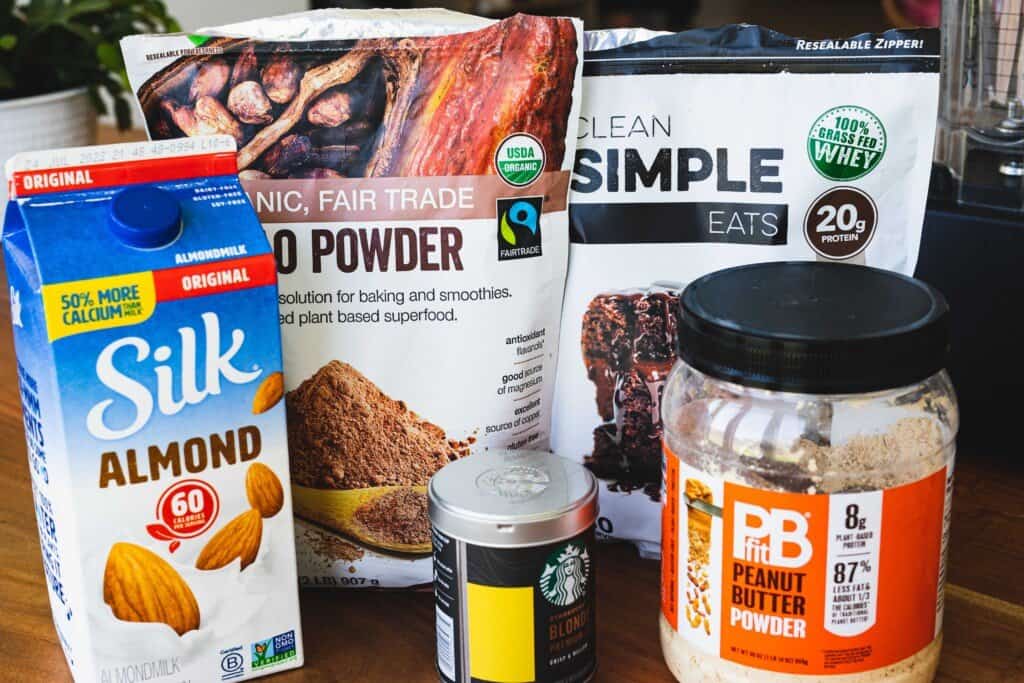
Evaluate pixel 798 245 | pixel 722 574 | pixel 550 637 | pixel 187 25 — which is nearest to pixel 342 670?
pixel 550 637

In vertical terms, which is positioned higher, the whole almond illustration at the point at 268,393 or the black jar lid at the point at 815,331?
the black jar lid at the point at 815,331

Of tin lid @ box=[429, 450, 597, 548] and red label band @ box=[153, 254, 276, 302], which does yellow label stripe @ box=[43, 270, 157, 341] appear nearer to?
red label band @ box=[153, 254, 276, 302]

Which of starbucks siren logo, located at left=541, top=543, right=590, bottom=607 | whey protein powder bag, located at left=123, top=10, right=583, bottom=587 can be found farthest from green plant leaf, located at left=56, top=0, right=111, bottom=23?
starbucks siren logo, located at left=541, top=543, right=590, bottom=607

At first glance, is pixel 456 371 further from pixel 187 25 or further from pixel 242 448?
pixel 187 25

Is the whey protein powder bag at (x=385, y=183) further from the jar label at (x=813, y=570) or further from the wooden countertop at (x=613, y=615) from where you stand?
the jar label at (x=813, y=570)

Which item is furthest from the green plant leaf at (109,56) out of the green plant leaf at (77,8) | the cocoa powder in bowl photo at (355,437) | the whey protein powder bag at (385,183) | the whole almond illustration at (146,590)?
the whole almond illustration at (146,590)

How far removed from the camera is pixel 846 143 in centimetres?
74

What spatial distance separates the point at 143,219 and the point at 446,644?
29 cm

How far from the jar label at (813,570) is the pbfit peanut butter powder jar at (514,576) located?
0.06 m

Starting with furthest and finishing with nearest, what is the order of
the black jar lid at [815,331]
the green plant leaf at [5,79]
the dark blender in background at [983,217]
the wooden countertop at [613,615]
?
the green plant leaf at [5,79]
the dark blender in background at [983,217]
the wooden countertop at [613,615]
the black jar lid at [815,331]

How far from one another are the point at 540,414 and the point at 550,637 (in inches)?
8.2

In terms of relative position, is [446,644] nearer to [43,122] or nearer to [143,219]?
[143,219]

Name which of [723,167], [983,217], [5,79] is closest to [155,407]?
[723,167]

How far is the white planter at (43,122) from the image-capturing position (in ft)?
4.09
